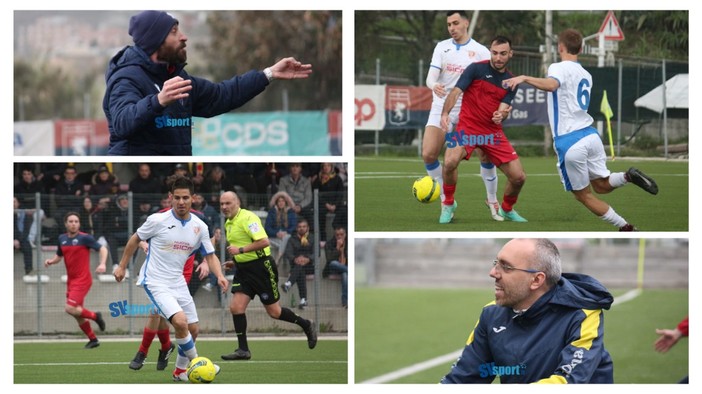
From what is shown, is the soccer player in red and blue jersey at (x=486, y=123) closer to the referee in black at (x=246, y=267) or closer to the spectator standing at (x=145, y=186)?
the referee in black at (x=246, y=267)

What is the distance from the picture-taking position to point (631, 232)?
7180mm

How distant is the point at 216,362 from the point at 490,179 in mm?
2373

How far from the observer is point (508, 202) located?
7531 mm

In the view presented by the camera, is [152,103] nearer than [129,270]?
Yes

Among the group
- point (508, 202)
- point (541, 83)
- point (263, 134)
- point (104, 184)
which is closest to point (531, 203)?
point (508, 202)

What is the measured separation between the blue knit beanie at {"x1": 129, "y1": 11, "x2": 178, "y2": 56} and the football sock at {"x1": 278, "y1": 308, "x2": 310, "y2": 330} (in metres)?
2.68

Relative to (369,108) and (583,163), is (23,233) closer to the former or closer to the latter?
(369,108)

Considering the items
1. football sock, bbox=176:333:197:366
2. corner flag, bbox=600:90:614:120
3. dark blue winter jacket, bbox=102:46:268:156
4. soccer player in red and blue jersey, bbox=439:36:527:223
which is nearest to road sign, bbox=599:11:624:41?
corner flag, bbox=600:90:614:120

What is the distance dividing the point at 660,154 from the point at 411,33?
2.68 meters

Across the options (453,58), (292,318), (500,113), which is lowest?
(292,318)

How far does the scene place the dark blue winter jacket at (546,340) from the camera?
514 centimetres

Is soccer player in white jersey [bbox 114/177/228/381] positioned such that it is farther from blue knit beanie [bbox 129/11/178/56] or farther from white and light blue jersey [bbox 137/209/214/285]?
blue knit beanie [bbox 129/11/178/56]
